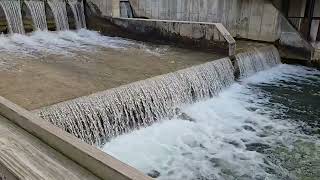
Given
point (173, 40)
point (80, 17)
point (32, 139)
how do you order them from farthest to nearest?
point (80, 17) < point (173, 40) < point (32, 139)

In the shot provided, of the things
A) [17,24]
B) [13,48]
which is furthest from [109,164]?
[17,24]

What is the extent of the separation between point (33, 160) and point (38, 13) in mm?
7566

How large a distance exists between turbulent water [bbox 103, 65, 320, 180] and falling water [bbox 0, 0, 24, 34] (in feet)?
17.4

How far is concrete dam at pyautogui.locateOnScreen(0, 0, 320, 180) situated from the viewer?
8.38 ft

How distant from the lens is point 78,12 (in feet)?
32.4

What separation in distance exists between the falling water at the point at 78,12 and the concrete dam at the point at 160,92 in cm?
4

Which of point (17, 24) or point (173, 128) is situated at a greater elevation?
point (17, 24)

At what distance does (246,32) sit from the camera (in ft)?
30.3

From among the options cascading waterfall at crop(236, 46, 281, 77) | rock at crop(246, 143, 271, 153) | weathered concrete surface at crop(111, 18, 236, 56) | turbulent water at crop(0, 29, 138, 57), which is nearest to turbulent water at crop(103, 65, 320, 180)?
rock at crop(246, 143, 271, 153)

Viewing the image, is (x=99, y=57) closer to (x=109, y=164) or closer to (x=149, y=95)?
(x=149, y=95)

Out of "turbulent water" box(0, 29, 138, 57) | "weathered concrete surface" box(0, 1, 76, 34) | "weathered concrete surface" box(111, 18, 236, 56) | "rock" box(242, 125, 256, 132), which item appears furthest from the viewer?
"weathered concrete surface" box(0, 1, 76, 34)

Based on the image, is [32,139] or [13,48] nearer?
[32,139]

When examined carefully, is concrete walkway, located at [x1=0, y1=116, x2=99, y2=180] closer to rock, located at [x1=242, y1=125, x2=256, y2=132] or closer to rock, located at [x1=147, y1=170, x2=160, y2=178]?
rock, located at [x1=147, y1=170, x2=160, y2=178]

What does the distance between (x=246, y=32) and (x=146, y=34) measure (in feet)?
9.48
